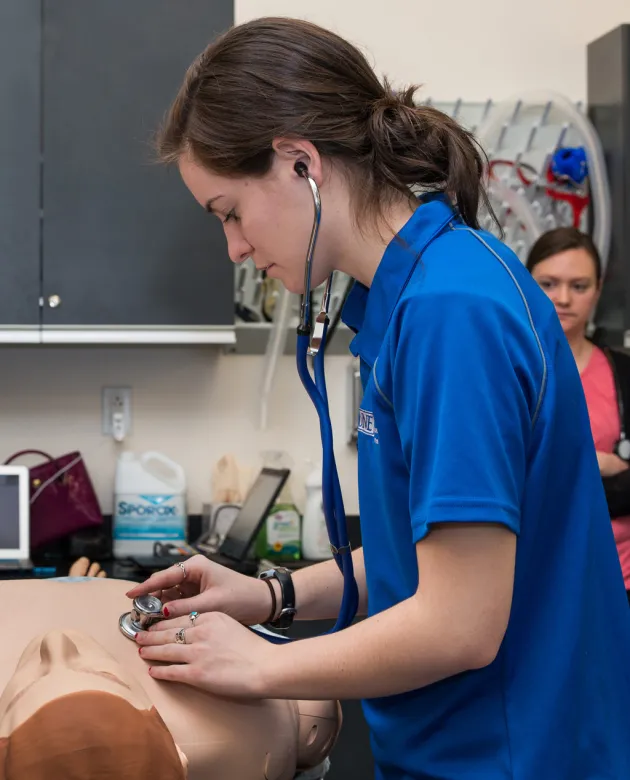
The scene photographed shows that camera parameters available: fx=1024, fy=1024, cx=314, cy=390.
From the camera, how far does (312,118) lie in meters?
0.94

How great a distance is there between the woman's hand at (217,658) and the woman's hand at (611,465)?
53.7 inches

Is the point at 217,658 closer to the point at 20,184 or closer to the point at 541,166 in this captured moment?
the point at 20,184

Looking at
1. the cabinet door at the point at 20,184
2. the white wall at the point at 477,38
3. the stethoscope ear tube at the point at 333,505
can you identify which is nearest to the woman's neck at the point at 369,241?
the stethoscope ear tube at the point at 333,505

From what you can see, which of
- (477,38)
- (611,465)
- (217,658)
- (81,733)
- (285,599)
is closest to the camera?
(81,733)

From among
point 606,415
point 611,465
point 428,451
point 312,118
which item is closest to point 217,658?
point 428,451

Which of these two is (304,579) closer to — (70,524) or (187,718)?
(187,718)

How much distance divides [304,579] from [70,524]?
4.59 feet

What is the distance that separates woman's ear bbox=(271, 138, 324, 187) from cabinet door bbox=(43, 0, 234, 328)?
1.33 metres

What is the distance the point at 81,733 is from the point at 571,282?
1.87 meters

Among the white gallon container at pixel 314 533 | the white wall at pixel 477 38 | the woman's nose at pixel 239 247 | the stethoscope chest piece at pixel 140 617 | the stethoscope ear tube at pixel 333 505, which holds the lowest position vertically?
the white gallon container at pixel 314 533

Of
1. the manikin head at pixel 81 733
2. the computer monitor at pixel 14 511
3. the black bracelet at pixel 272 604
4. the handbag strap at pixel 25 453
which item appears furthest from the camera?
the handbag strap at pixel 25 453

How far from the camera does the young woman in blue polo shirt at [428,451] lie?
0.80 metres

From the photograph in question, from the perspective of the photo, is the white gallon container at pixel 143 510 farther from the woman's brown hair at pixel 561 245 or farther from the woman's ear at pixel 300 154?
the woman's ear at pixel 300 154

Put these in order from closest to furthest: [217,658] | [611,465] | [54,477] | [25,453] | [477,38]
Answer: [217,658] → [611,465] → [54,477] → [25,453] → [477,38]
